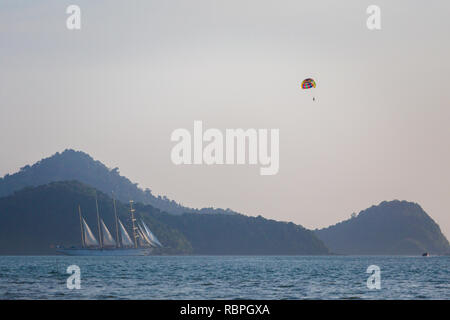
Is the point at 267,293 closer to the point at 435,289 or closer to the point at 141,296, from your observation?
the point at 141,296

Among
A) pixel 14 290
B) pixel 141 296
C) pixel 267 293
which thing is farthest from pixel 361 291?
pixel 14 290

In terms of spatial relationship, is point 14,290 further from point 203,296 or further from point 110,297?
point 203,296

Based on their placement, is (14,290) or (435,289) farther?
(435,289)
